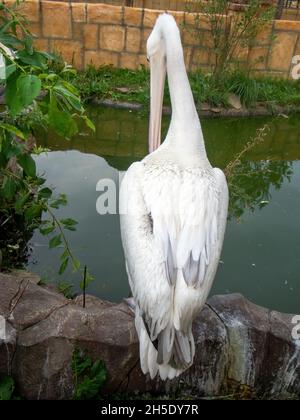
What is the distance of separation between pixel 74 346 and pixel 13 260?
Answer: 120cm

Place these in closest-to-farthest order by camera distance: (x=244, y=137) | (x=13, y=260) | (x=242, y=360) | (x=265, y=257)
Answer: (x=242, y=360) → (x=13, y=260) → (x=265, y=257) → (x=244, y=137)

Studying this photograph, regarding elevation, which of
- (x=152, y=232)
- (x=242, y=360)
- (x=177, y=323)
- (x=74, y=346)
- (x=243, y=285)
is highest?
(x=152, y=232)

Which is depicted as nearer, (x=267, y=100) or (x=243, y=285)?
(x=243, y=285)

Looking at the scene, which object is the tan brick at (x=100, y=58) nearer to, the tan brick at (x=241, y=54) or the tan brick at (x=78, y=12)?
the tan brick at (x=78, y=12)

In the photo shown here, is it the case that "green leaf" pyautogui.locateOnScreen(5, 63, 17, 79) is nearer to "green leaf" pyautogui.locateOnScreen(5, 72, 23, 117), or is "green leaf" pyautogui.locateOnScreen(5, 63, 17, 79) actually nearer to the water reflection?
"green leaf" pyautogui.locateOnScreen(5, 72, 23, 117)

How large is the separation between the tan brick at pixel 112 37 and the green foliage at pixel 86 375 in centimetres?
525

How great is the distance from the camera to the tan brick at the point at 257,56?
6.58 metres

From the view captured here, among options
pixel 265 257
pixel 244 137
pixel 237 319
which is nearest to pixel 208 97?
pixel 244 137

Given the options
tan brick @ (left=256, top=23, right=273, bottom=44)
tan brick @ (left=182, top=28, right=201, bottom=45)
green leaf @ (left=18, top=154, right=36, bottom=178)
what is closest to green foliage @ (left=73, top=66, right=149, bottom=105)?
tan brick @ (left=182, top=28, right=201, bottom=45)

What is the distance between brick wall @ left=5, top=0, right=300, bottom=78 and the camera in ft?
20.4

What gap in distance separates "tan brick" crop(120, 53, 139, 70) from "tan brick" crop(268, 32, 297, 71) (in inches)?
78.3

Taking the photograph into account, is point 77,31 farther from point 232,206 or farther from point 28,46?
point 28,46

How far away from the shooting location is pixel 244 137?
18.1 ft

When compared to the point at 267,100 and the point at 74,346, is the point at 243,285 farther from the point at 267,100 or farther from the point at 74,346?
the point at 267,100
